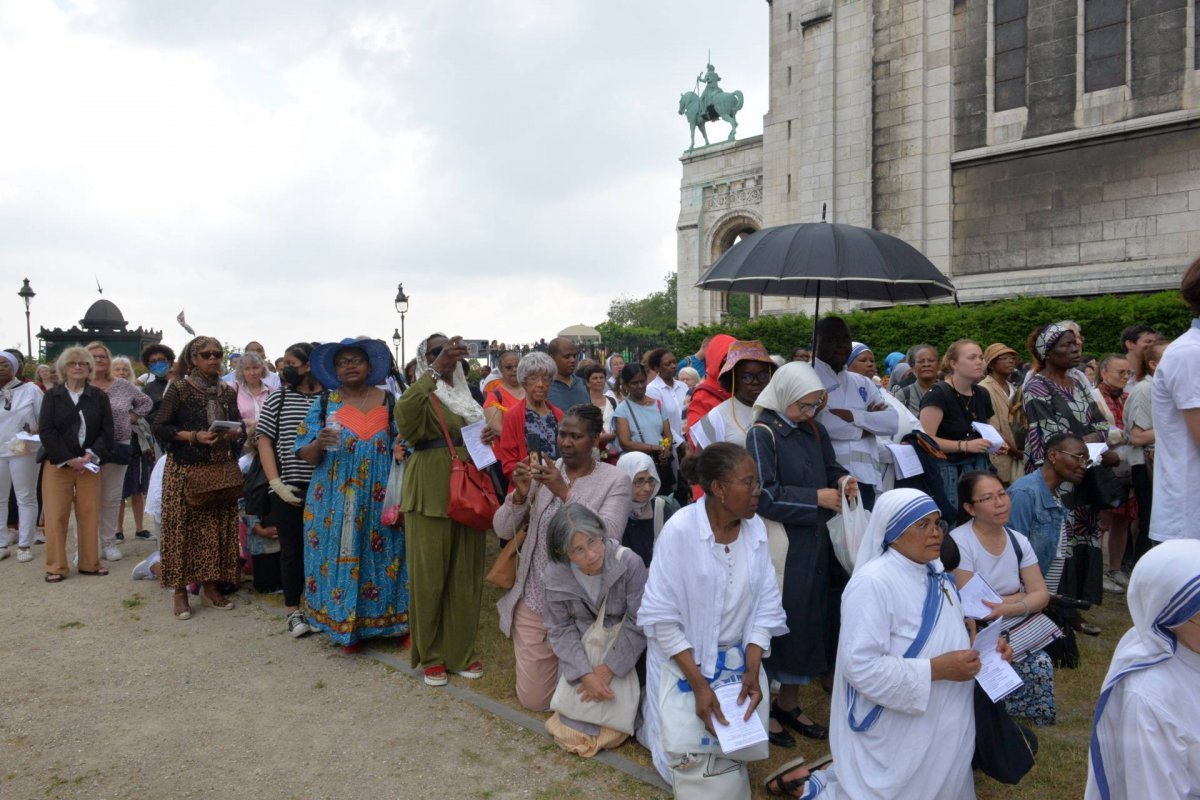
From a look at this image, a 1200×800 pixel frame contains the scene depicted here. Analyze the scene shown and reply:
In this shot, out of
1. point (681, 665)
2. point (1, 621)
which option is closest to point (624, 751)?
point (681, 665)

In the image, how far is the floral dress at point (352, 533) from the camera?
17.0 feet

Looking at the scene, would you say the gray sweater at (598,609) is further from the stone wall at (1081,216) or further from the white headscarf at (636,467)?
the stone wall at (1081,216)

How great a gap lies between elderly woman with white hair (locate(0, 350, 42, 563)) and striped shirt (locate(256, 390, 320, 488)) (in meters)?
3.76

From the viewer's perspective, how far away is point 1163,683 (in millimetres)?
2148

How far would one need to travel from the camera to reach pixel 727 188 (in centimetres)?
3338

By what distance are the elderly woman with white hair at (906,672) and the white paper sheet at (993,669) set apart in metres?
0.07

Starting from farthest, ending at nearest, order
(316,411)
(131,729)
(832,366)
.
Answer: (316,411) → (832,366) → (131,729)

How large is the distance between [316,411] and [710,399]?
2.65m

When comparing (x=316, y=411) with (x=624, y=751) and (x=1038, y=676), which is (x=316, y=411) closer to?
(x=624, y=751)

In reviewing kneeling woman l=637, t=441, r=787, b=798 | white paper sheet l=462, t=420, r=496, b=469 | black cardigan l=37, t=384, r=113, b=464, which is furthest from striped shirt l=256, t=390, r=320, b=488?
kneeling woman l=637, t=441, r=787, b=798

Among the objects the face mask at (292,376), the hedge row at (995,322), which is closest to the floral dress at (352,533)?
the face mask at (292,376)

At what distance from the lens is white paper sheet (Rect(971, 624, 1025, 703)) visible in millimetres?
2923

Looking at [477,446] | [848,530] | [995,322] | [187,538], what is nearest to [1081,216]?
[995,322]

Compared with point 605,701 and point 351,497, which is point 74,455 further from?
point 605,701
